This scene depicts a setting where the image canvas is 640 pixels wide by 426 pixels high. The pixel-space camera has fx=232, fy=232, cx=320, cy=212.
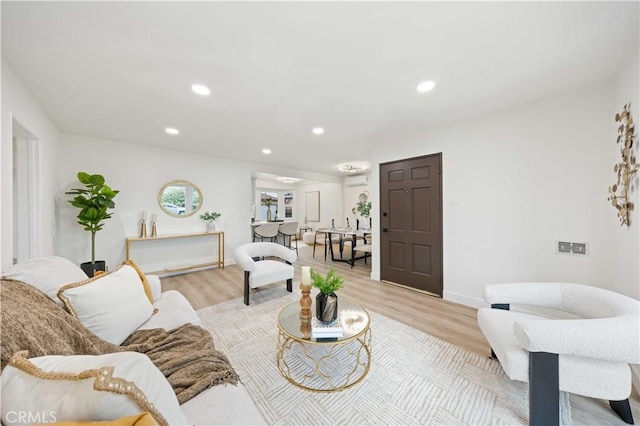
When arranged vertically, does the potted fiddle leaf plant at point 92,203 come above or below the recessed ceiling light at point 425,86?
below

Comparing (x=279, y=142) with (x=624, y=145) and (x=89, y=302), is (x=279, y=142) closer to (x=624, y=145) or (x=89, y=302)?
(x=89, y=302)

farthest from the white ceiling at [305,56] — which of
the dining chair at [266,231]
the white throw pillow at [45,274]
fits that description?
the dining chair at [266,231]

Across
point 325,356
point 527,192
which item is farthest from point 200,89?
point 527,192

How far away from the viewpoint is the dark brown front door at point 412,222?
10.5 ft

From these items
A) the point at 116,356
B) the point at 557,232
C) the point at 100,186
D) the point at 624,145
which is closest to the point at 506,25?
the point at 624,145

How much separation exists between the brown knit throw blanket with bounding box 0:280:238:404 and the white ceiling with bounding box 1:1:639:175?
1.56m

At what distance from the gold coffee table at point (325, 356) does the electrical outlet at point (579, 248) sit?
2.16m

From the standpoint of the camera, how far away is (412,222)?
11.3 ft

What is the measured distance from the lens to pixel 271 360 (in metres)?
1.86

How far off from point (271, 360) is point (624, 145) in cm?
325

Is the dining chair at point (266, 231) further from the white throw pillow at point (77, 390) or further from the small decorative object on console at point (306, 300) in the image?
the white throw pillow at point (77, 390)

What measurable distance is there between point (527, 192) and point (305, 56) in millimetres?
2622

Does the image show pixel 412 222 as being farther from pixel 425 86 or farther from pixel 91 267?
pixel 91 267

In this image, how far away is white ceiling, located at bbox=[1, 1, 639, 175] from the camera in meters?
1.32
